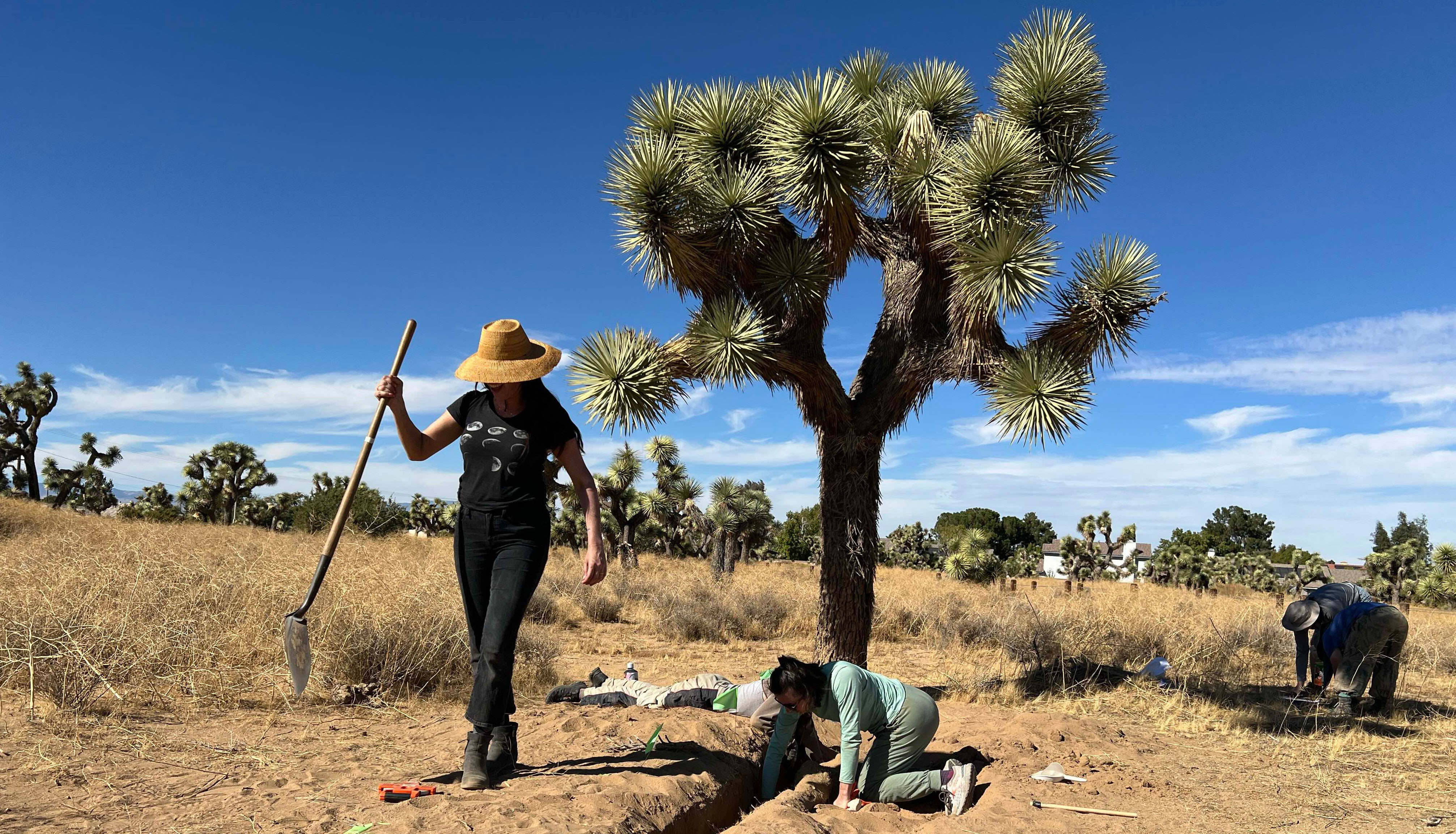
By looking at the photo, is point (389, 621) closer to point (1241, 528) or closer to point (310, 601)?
point (310, 601)

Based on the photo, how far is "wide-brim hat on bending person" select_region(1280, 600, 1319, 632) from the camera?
8227 mm

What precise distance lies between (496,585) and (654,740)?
6.26 feet

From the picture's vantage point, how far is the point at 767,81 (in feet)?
30.0

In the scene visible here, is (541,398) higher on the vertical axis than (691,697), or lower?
higher

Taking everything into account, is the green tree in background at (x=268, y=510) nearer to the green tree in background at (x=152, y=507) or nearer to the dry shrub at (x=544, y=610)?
the green tree in background at (x=152, y=507)

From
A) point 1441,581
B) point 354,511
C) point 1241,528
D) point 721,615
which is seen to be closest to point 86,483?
point 354,511

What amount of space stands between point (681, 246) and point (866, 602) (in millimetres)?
3776

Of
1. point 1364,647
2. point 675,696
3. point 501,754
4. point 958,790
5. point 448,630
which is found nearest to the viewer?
point 501,754

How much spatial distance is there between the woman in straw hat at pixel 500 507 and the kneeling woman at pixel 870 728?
1.60 meters

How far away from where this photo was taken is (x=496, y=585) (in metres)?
3.80

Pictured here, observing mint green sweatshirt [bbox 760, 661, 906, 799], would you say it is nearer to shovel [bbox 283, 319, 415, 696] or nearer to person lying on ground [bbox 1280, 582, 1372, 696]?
shovel [bbox 283, 319, 415, 696]

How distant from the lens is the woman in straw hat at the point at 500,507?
3.79 meters

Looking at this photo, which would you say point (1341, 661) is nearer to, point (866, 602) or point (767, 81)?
point (866, 602)

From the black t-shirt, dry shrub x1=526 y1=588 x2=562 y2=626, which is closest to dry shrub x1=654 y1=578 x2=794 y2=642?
dry shrub x1=526 y1=588 x2=562 y2=626
